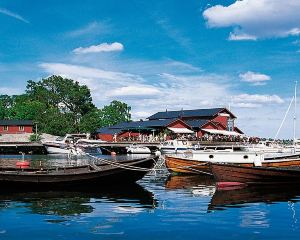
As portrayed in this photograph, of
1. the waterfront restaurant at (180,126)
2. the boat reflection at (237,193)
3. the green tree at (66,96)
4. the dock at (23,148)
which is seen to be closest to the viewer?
the boat reflection at (237,193)

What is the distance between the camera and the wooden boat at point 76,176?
24.8m

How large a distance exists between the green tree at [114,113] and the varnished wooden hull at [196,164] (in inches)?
3265

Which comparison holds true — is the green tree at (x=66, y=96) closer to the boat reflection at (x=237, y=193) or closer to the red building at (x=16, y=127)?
the red building at (x=16, y=127)

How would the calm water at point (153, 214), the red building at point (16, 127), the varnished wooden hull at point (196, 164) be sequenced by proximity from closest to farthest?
the calm water at point (153, 214) → the varnished wooden hull at point (196, 164) → the red building at point (16, 127)

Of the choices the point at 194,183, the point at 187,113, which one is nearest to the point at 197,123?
the point at 187,113

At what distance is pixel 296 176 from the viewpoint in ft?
86.1

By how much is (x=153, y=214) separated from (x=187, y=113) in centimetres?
7911

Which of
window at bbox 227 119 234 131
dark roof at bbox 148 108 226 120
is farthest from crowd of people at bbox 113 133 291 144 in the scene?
window at bbox 227 119 234 131

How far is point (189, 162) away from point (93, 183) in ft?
34.3

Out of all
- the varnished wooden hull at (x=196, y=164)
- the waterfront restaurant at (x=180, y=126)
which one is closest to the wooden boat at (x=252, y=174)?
the varnished wooden hull at (x=196, y=164)

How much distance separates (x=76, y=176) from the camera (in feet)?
83.8

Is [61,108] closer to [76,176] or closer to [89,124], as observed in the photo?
[89,124]

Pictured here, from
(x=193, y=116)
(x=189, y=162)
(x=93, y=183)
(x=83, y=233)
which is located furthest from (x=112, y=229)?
(x=193, y=116)

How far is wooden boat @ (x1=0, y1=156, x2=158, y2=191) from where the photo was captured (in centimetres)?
2484
